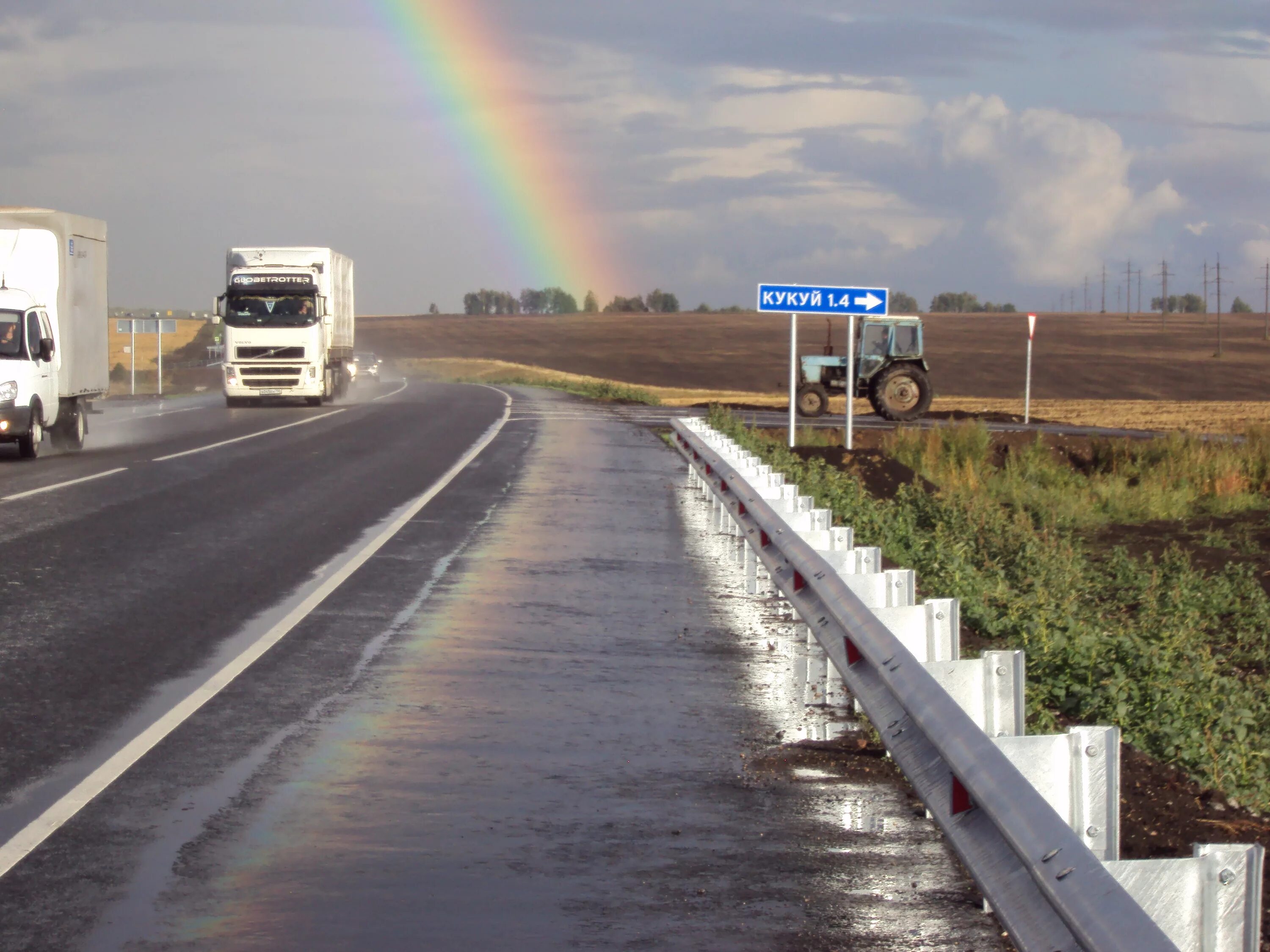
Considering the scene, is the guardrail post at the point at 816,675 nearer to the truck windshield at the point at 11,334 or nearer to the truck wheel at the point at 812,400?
the truck windshield at the point at 11,334

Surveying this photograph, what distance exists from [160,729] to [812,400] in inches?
1397

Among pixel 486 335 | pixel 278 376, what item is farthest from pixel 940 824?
pixel 486 335

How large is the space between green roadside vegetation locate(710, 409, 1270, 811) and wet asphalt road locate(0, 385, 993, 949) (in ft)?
4.94

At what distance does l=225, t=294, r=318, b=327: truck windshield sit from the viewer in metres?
41.3

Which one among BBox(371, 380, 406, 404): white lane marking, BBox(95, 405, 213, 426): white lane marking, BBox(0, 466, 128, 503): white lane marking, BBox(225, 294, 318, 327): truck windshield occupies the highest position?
BBox(225, 294, 318, 327): truck windshield

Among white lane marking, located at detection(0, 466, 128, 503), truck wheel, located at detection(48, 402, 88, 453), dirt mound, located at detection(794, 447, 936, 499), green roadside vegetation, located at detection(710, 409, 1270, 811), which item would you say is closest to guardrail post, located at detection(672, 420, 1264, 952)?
green roadside vegetation, located at detection(710, 409, 1270, 811)

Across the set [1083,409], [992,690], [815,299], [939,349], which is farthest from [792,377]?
[939,349]

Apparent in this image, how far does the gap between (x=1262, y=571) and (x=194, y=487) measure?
462 inches

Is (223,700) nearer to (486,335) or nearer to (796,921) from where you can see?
(796,921)

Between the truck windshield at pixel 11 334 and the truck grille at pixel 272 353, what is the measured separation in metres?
18.4

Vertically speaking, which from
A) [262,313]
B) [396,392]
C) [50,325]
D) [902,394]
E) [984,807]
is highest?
[262,313]

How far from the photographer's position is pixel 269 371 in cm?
4200

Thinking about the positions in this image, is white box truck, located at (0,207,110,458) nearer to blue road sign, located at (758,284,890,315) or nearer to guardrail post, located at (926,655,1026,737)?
blue road sign, located at (758,284,890,315)

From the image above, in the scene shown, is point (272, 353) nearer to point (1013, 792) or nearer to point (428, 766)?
point (428, 766)
